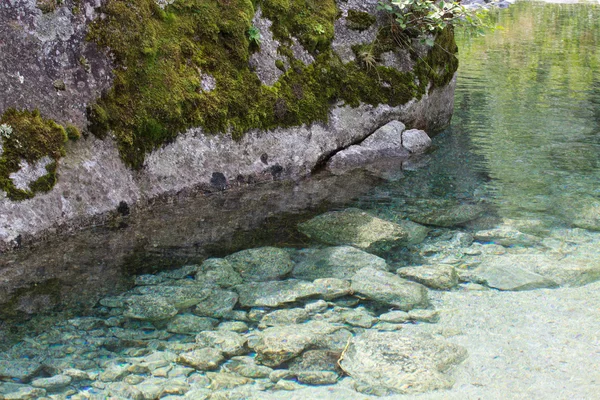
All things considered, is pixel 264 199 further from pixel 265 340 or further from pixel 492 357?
pixel 492 357

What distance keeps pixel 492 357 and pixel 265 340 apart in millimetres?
2139

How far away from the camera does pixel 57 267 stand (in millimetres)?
7531

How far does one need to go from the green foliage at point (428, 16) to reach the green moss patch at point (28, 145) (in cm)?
724

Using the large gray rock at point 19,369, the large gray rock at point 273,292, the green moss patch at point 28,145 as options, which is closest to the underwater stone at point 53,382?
the large gray rock at point 19,369

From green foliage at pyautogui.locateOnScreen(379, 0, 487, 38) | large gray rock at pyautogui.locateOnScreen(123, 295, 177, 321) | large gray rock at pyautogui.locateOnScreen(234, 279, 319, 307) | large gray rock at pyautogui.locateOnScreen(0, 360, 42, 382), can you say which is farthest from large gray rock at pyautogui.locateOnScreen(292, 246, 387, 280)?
green foliage at pyautogui.locateOnScreen(379, 0, 487, 38)

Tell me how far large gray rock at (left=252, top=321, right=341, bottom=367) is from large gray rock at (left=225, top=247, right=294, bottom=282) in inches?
49.6

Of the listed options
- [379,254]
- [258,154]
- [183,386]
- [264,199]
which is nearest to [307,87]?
[258,154]

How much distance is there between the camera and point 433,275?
7.55 meters

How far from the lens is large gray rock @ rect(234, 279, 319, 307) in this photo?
690 centimetres

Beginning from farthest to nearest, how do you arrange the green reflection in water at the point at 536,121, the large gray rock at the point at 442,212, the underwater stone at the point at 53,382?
the green reflection in water at the point at 536,121, the large gray rock at the point at 442,212, the underwater stone at the point at 53,382

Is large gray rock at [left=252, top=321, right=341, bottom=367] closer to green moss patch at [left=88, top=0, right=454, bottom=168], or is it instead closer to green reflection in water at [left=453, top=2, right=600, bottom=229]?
green moss patch at [left=88, top=0, right=454, bottom=168]

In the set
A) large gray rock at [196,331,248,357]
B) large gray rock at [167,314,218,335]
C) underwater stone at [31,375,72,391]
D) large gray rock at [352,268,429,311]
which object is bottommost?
large gray rock at [352,268,429,311]

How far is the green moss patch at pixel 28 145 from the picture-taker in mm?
7984

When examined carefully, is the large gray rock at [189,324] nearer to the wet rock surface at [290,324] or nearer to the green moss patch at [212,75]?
the wet rock surface at [290,324]
